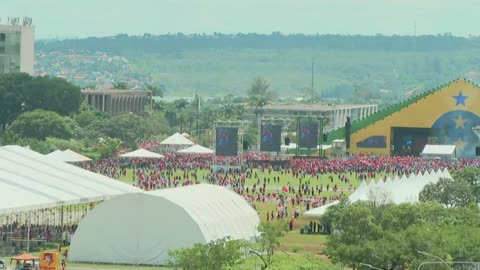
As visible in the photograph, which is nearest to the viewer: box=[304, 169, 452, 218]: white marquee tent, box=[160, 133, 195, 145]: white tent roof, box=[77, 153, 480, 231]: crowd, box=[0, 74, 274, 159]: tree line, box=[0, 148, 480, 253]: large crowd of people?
box=[304, 169, 452, 218]: white marquee tent

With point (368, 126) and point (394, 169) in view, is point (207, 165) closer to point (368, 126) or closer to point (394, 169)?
point (394, 169)

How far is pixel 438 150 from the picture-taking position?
14838 centimetres

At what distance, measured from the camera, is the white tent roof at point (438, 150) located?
146625mm

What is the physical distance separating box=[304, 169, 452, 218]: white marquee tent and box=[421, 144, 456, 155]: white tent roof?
4767cm

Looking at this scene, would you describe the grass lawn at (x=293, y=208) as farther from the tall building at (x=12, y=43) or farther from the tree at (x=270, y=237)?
the tall building at (x=12, y=43)

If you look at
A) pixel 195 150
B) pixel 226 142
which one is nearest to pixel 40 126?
pixel 195 150

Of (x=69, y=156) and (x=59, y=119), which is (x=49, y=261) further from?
(x=59, y=119)

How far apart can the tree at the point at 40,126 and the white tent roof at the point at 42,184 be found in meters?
65.2

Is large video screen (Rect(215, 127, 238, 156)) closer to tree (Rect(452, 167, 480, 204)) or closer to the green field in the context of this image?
the green field

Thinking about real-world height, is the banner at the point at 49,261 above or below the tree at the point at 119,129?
above

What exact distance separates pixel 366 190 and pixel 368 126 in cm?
7376

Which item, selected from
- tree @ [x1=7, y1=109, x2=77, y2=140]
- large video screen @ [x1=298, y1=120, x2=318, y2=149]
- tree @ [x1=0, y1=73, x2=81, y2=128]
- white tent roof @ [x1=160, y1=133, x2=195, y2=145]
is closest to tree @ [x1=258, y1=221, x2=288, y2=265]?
large video screen @ [x1=298, y1=120, x2=318, y2=149]

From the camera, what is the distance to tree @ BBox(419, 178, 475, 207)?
85.1 metres

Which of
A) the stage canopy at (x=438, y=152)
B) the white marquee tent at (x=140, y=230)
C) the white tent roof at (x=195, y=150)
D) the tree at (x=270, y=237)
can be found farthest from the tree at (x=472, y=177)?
the white tent roof at (x=195, y=150)
